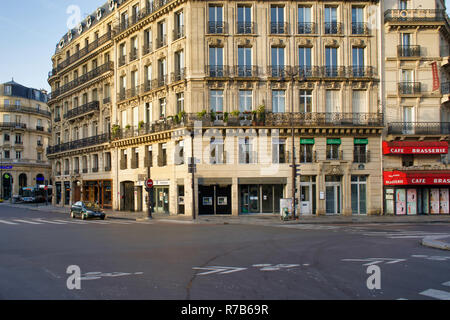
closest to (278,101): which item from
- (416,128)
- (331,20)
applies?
(331,20)

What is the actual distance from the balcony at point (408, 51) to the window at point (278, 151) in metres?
11.3

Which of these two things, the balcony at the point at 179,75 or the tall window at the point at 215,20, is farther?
the balcony at the point at 179,75

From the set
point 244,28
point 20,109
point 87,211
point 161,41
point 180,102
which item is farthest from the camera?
point 20,109

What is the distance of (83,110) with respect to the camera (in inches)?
1807

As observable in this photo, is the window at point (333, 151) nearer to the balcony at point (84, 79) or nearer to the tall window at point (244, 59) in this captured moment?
the tall window at point (244, 59)

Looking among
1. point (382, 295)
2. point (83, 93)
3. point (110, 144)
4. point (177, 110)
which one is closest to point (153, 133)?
point (177, 110)

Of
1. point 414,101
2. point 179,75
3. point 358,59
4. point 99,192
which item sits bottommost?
point 99,192

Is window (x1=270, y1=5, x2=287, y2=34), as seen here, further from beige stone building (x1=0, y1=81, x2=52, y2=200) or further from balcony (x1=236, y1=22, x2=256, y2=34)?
beige stone building (x1=0, y1=81, x2=52, y2=200)

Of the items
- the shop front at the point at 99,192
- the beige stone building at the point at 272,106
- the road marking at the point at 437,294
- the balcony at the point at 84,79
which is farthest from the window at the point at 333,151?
the road marking at the point at 437,294

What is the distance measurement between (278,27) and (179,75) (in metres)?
8.57

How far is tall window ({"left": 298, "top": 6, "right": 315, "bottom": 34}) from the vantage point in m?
31.7

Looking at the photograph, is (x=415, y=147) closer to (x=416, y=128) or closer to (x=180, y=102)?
(x=416, y=128)

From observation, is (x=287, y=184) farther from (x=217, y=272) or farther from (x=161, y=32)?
(x=217, y=272)

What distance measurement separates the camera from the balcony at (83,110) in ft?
142
